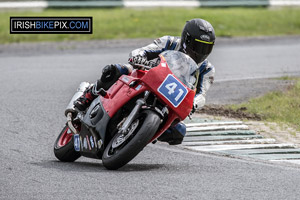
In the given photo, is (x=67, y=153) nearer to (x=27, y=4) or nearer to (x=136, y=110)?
(x=136, y=110)

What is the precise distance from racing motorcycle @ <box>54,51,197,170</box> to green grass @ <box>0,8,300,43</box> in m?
10.8

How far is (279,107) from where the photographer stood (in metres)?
11.5

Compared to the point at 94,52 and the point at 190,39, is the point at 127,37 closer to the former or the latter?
the point at 94,52

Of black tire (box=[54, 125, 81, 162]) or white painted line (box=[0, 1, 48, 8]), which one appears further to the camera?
white painted line (box=[0, 1, 48, 8])

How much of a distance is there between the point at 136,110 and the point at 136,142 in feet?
1.18

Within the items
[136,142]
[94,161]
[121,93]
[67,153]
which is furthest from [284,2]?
[136,142]

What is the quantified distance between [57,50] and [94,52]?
812 millimetres

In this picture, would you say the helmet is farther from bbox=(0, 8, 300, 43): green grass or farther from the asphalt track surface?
bbox=(0, 8, 300, 43): green grass

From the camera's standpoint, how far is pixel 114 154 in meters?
7.45

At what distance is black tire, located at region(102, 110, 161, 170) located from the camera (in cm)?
722

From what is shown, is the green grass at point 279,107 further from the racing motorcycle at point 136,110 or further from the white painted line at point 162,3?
the white painted line at point 162,3

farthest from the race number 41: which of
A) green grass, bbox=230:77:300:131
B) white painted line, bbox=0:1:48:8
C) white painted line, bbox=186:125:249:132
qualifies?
white painted line, bbox=0:1:48:8

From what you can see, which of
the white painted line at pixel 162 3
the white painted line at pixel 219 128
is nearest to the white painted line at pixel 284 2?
the white painted line at pixel 162 3

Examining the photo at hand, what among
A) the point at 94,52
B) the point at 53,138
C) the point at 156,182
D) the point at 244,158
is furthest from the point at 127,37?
the point at 156,182
